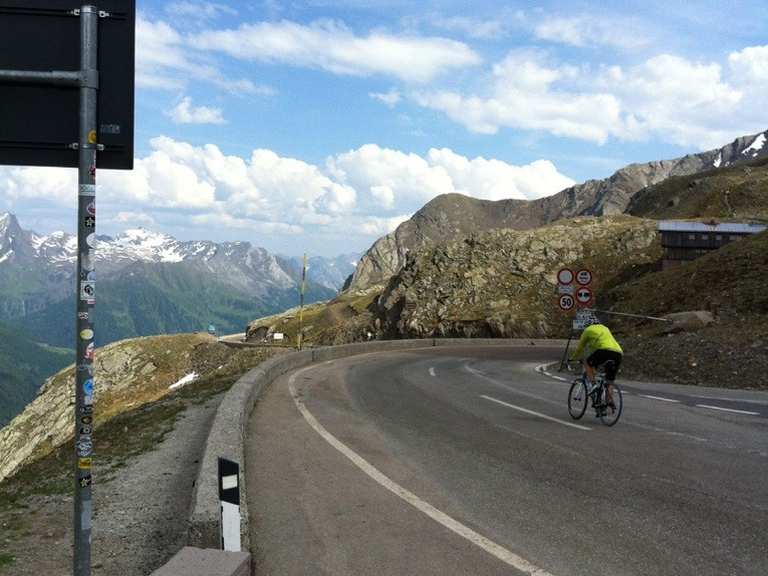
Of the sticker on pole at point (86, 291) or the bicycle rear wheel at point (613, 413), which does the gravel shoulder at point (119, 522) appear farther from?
the bicycle rear wheel at point (613, 413)

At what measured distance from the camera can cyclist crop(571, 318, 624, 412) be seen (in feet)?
35.7

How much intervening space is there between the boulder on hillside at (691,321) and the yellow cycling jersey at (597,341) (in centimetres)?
1421

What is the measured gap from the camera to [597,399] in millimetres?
10938

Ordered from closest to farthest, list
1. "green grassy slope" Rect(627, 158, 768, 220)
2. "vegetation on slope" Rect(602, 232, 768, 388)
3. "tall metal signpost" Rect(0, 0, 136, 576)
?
"tall metal signpost" Rect(0, 0, 136, 576), "vegetation on slope" Rect(602, 232, 768, 388), "green grassy slope" Rect(627, 158, 768, 220)

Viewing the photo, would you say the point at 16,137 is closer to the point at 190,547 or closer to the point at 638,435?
the point at 190,547

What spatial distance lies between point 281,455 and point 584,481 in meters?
3.85

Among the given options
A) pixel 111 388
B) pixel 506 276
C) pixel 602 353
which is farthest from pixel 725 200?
pixel 602 353

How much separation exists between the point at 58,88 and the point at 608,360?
9.68 m

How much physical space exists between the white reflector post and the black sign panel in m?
2.24

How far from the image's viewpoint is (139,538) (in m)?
5.36

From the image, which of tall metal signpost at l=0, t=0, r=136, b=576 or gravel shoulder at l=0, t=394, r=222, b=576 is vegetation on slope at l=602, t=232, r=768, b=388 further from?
tall metal signpost at l=0, t=0, r=136, b=576

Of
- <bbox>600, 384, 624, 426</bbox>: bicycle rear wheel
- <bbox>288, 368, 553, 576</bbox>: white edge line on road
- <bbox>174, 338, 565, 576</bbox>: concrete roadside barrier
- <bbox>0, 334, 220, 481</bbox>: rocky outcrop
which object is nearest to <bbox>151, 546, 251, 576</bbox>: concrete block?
<bbox>174, 338, 565, 576</bbox>: concrete roadside barrier

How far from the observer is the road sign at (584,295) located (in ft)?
73.9

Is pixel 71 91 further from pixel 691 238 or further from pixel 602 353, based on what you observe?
pixel 691 238
